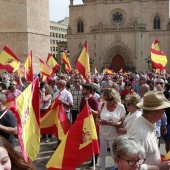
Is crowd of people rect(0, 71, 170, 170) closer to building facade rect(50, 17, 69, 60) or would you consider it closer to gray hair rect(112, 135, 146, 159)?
gray hair rect(112, 135, 146, 159)

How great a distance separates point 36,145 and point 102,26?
4164 cm

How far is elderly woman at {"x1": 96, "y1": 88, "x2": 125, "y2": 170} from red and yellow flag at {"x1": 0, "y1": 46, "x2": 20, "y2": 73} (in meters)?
6.90

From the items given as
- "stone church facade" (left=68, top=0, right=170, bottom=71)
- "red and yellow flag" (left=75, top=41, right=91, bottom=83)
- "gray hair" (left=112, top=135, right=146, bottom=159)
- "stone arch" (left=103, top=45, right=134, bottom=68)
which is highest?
"stone church facade" (left=68, top=0, right=170, bottom=71)

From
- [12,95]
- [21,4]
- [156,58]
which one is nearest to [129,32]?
[21,4]

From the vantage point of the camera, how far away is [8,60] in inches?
469

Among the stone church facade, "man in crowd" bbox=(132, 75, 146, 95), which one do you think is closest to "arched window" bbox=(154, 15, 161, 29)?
the stone church facade

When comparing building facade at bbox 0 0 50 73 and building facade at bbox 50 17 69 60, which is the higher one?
building facade at bbox 50 17 69 60

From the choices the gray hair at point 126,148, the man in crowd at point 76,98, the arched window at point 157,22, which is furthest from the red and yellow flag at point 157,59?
the arched window at point 157,22

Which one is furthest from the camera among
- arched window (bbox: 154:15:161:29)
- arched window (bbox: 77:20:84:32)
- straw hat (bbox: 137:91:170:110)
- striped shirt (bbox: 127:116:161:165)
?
arched window (bbox: 77:20:84:32)

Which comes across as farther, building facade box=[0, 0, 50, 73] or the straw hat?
building facade box=[0, 0, 50, 73]

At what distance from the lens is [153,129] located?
3326mm

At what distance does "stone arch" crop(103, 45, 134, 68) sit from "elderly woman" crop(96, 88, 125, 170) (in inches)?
1555

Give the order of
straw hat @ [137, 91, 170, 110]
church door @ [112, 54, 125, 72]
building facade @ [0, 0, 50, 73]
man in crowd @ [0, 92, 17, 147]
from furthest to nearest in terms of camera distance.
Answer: church door @ [112, 54, 125, 72] < building facade @ [0, 0, 50, 73] < man in crowd @ [0, 92, 17, 147] < straw hat @ [137, 91, 170, 110]

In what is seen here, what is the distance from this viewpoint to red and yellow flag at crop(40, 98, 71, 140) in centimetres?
627
